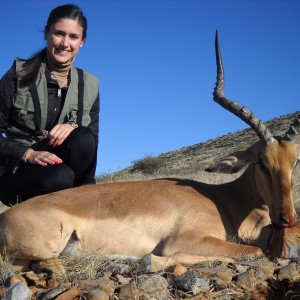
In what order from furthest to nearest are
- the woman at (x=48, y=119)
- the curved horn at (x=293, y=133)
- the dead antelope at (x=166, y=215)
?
the woman at (x=48, y=119) → the curved horn at (x=293, y=133) → the dead antelope at (x=166, y=215)

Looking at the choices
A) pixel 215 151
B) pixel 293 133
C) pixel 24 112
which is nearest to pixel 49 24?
pixel 24 112

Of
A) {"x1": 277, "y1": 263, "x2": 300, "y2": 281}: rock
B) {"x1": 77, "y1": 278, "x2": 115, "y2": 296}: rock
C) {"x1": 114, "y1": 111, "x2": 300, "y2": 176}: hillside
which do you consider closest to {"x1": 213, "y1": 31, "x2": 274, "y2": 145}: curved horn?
{"x1": 277, "y1": 263, "x2": 300, "y2": 281}: rock

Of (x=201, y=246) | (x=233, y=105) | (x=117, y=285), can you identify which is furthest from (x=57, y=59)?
(x=117, y=285)

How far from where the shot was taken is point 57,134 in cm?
611

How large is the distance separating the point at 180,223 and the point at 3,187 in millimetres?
2664

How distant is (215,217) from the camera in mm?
5254

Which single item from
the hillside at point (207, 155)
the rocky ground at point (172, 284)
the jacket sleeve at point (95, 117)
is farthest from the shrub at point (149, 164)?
the rocky ground at point (172, 284)

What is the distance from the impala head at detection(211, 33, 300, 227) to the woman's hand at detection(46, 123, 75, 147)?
6.51 ft

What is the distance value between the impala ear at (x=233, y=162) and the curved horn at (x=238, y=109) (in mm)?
373

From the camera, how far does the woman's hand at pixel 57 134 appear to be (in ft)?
20.1

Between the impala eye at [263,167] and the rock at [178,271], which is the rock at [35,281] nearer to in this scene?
the rock at [178,271]

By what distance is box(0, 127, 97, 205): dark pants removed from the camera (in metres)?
6.02

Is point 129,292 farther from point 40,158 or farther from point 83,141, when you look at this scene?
point 83,141

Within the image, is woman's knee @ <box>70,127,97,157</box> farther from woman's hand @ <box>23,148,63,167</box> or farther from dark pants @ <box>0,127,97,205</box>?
woman's hand @ <box>23,148,63,167</box>
